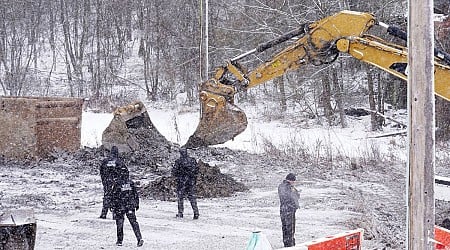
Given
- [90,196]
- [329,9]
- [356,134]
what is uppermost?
[329,9]

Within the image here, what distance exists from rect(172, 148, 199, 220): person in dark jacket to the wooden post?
26.7 feet

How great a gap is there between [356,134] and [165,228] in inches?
714

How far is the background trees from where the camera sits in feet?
110

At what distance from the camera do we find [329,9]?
31.0 meters

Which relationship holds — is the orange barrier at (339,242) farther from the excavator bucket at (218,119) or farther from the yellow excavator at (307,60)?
the excavator bucket at (218,119)

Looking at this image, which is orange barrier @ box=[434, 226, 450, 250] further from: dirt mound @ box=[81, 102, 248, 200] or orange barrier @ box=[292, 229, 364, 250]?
dirt mound @ box=[81, 102, 248, 200]

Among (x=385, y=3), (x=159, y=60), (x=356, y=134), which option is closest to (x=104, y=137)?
(x=356, y=134)

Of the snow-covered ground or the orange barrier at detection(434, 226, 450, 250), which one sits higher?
the orange barrier at detection(434, 226, 450, 250)

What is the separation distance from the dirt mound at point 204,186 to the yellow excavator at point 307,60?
52.4 inches

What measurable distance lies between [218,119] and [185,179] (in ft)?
12.6

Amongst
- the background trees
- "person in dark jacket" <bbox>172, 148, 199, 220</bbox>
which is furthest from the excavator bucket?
the background trees

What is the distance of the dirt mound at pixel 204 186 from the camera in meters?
16.4

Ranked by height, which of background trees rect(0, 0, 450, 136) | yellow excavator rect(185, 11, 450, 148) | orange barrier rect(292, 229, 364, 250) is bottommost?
background trees rect(0, 0, 450, 136)

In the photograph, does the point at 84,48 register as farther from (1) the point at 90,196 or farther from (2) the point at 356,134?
(1) the point at 90,196
